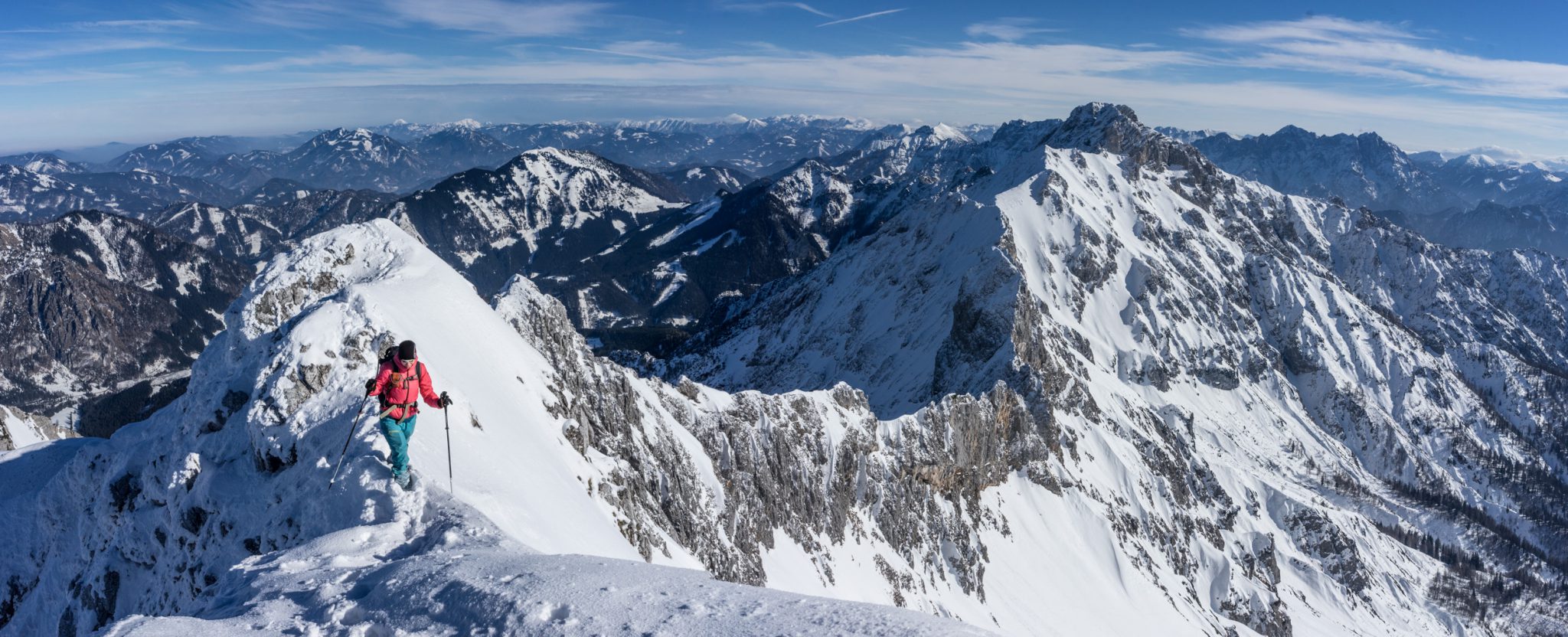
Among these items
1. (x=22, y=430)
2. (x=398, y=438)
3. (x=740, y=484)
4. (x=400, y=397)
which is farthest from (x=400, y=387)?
(x=22, y=430)

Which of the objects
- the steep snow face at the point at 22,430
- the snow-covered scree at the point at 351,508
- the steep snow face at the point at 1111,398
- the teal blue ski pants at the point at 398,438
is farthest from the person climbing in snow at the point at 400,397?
the steep snow face at the point at 1111,398

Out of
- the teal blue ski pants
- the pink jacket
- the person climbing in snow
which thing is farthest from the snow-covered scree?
the pink jacket

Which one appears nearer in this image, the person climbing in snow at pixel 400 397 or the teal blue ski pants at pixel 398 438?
the teal blue ski pants at pixel 398 438

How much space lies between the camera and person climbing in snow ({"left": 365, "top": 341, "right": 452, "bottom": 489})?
20.3 m

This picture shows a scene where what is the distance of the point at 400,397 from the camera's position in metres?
20.5

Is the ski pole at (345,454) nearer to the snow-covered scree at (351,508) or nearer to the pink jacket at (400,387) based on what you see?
the snow-covered scree at (351,508)

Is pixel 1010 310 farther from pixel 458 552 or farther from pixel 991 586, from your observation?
pixel 458 552

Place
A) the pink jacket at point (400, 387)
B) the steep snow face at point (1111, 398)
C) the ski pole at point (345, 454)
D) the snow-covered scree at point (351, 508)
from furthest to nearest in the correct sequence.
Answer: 1. the steep snow face at point (1111, 398)
2. the ski pole at point (345, 454)
3. the pink jacket at point (400, 387)
4. the snow-covered scree at point (351, 508)

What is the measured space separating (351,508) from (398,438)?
8.28 ft

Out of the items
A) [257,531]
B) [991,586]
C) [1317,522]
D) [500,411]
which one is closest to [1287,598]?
[1317,522]

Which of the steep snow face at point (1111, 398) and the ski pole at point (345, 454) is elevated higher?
the ski pole at point (345, 454)

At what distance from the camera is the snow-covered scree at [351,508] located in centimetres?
1384

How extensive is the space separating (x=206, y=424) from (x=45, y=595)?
1225 centimetres

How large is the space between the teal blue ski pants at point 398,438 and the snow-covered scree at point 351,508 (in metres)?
0.65
